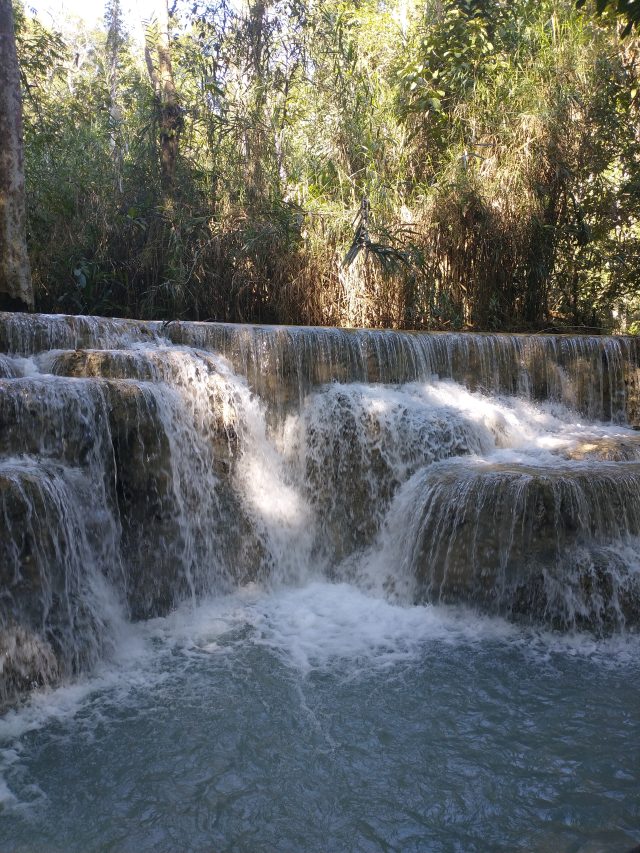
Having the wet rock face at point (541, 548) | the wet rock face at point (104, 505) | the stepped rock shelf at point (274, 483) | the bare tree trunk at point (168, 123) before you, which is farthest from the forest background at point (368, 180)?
the wet rock face at point (541, 548)

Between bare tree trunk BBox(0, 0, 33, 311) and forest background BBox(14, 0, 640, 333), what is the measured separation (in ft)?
2.90

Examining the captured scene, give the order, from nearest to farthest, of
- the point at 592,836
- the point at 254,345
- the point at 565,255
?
1. the point at 592,836
2. the point at 254,345
3. the point at 565,255

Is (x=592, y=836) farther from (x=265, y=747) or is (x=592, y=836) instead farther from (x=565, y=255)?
(x=565, y=255)

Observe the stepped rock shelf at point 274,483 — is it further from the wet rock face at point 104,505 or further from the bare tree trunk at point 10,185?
the bare tree trunk at point 10,185

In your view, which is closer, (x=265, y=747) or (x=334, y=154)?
(x=265, y=747)

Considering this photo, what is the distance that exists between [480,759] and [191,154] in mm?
8605

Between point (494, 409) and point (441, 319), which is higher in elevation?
point (441, 319)

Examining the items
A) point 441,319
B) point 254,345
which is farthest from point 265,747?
point 441,319

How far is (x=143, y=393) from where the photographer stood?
4359mm

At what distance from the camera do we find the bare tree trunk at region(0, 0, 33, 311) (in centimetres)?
682

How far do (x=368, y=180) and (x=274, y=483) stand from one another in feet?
16.8

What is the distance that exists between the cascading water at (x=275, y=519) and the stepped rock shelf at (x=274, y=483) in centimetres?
1

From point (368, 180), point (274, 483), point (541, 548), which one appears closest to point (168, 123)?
point (368, 180)

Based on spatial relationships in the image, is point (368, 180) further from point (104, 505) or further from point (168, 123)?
point (104, 505)
